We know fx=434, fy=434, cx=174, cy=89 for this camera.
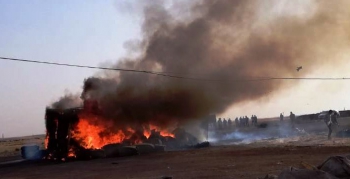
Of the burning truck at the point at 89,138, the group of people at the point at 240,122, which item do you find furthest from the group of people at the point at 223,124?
the burning truck at the point at 89,138

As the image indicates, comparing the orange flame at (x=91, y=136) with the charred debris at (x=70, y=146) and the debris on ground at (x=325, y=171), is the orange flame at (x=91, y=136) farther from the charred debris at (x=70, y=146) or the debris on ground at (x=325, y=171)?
the debris on ground at (x=325, y=171)

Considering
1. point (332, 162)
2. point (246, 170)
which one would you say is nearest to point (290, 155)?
point (246, 170)

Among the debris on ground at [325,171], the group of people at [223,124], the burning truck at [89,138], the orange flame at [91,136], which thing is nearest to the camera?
the debris on ground at [325,171]

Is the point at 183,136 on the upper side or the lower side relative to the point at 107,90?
lower

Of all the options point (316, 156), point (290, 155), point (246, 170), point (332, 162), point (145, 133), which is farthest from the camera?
point (145, 133)

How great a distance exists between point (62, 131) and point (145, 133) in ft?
28.1

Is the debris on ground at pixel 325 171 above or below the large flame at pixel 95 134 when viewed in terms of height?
below

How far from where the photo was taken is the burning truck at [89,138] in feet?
101

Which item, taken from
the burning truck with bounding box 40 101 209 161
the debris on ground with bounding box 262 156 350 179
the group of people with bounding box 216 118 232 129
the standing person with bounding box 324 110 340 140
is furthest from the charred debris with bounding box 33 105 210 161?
the group of people with bounding box 216 118 232 129

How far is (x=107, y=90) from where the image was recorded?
39.9 metres

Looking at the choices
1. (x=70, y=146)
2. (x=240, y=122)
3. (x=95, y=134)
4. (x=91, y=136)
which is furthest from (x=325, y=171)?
(x=240, y=122)

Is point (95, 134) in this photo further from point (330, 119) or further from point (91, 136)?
point (330, 119)

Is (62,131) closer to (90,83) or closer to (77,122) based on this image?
(77,122)

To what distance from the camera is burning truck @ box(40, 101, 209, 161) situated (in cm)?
3084
